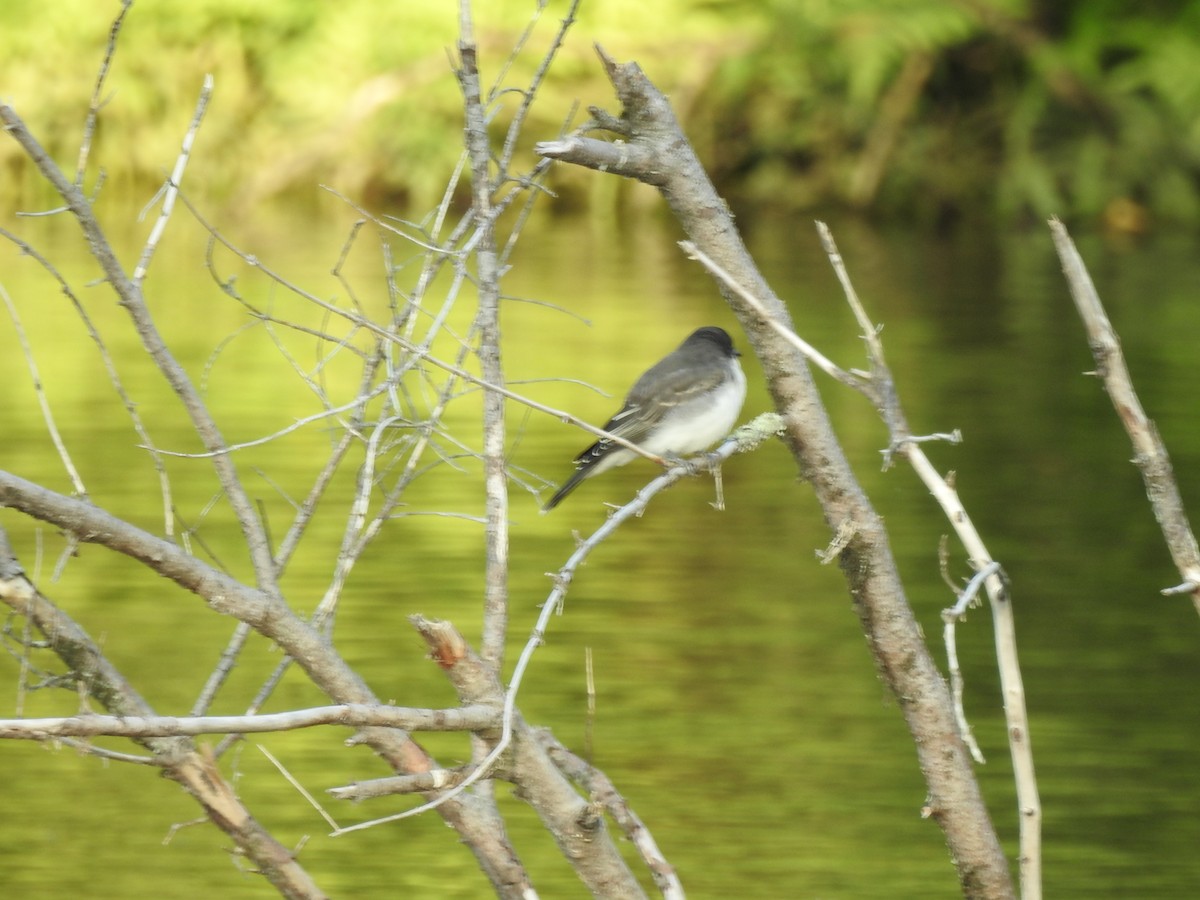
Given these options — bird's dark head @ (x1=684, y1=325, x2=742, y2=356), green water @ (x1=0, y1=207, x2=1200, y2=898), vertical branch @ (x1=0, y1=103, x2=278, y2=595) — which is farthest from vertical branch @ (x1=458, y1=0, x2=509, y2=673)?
bird's dark head @ (x1=684, y1=325, x2=742, y2=356)

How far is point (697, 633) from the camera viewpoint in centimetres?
763

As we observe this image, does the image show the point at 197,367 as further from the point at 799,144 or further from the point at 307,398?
the point at 799,144

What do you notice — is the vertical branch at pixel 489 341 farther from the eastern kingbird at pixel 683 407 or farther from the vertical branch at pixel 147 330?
the eastern kingbird at pixel 683 407

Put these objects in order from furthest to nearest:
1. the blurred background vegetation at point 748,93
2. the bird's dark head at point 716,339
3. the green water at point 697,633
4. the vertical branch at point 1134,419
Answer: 1. the blurred background vegetation at point 748,93
2. the bird's dark head at point 716,339
3. the green water at point 697,633
4. the vertical branch at point 1134,419

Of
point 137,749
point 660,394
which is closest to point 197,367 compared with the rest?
point 137,749

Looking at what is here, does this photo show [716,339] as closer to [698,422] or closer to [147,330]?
[698,422]

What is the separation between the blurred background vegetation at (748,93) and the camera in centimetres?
2392

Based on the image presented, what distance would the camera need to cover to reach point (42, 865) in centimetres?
524

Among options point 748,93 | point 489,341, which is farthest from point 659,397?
point 748,93

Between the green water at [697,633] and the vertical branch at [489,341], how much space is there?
5.8 inches

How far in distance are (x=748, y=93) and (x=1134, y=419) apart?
2300cm

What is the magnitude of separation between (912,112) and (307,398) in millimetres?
14838

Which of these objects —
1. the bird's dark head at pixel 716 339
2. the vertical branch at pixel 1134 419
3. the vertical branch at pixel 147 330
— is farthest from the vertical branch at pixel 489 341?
the bird's dark head at pixel 716 339

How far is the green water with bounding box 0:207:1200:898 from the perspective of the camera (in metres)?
5.42
